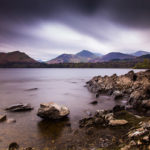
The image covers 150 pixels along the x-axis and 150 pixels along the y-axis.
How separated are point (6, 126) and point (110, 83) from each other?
34.9 m

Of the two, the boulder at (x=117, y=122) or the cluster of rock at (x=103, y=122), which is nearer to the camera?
the boulder at (x=117, y=122)

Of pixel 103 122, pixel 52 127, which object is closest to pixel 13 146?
pixel 52 127

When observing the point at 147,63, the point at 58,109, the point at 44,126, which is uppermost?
the point at 147,63

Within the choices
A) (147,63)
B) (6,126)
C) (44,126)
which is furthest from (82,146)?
(147,63)

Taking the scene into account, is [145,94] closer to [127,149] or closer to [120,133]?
[120,133]

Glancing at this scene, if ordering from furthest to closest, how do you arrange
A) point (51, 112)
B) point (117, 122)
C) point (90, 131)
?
point (51, 112) < point (117, 122) < point (90, 131)

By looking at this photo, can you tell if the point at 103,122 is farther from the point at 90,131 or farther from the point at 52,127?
the point at 52,127

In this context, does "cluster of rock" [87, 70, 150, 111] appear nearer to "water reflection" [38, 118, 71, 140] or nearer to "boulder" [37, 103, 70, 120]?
"water reflection" [38, 118, 71, 140]

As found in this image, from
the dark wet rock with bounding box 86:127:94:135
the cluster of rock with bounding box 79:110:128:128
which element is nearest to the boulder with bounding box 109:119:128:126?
the cluster of rock with bounding box 79:110:128:128

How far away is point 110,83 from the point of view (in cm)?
4266

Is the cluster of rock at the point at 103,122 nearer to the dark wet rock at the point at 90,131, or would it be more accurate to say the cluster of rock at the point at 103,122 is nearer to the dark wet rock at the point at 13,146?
the dark wet rock at the point at 90,131

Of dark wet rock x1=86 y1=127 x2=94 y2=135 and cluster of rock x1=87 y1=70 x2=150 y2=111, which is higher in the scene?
cluster of rock x1=87 y1=70 x2=150 y2=111

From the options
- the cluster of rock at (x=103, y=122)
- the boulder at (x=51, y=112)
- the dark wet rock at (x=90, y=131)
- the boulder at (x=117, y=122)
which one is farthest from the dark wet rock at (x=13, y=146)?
the boulder at (x=117, y=122)

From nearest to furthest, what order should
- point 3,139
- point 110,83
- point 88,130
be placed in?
point 3,139 → point 88,130 → point 110,83
